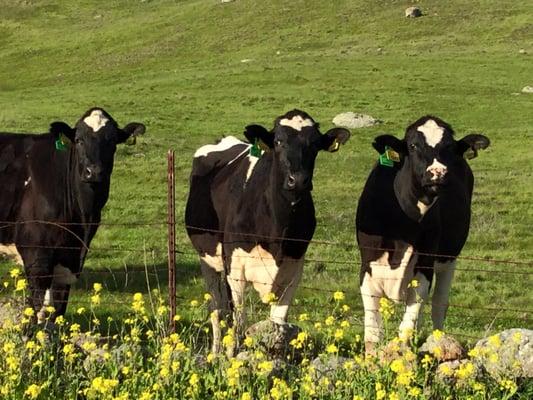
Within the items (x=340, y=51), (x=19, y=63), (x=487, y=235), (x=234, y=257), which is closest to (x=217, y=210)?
(x=234, y=257)

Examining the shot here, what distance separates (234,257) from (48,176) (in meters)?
2.87

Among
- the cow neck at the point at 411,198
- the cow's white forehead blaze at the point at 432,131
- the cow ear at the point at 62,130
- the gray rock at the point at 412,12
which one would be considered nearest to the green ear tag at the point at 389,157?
the cow neck at the point at 411,198

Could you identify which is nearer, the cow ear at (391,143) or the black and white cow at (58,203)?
the cow ear at (391,143)

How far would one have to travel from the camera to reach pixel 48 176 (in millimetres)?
11695

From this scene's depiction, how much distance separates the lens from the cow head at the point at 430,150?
977 cm

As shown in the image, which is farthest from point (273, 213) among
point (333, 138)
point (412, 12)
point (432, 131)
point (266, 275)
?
point (412, 12)

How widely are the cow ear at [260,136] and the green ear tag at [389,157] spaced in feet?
4.48

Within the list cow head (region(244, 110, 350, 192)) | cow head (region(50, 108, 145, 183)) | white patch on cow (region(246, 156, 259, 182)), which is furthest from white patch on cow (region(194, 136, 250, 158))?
Result: cow head (region(244, 110, 350, 192))

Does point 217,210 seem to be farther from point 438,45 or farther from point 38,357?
point 438,45

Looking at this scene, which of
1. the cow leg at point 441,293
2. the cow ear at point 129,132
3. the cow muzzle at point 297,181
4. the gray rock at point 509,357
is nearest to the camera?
the gray rock at point 509,357

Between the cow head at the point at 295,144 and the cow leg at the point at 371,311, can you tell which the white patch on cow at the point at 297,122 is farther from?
the cow leg at the point at 371,311

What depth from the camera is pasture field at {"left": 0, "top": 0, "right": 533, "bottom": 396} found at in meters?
15.8

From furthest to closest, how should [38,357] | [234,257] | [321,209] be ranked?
[321,209] → [234,257] → [38,357]

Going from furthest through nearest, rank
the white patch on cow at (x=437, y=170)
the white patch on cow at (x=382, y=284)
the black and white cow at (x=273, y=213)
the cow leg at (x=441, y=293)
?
the cow leg at (x=441, y=293) < the black and white cow at (x=273, y=213) < the white patch on cow at (x=382, y=284) < the white patch on cow at (x=437, y=170)
